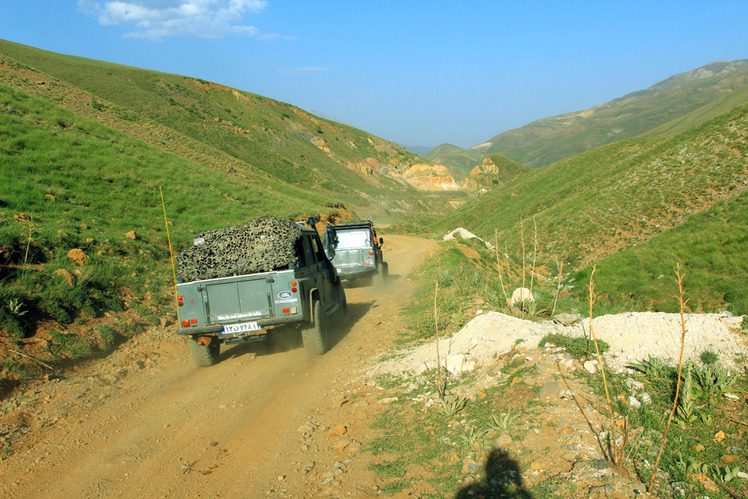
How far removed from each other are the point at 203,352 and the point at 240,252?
189 centimetres

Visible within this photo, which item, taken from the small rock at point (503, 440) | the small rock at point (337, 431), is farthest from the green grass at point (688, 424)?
the small rock at point (337, 431)

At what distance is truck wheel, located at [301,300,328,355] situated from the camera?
27.2 ft

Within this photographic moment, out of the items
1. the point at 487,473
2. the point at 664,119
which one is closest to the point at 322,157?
the point at 487,473

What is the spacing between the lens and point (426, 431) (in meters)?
5.12

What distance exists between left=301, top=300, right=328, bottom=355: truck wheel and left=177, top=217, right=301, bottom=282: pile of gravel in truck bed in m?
1.13

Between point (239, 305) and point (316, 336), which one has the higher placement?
point (239, 305)

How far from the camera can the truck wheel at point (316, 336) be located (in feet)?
27.2

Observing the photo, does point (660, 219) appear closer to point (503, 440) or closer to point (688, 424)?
point (688, 424)

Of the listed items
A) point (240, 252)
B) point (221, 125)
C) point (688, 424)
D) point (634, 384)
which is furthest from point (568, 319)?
point (221, 125)

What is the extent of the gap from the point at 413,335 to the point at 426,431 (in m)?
4.15

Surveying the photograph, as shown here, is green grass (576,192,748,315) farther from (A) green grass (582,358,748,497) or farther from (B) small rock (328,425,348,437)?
(B) small rock (328,425,348,437)

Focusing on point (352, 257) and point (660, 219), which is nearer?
point (352, 257)

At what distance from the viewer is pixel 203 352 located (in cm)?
802

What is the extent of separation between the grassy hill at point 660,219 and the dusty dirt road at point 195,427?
726 centimetres
